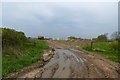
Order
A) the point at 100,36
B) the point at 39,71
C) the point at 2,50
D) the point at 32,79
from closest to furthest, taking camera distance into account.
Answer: the point at 32,79 → the point at 39,71 → the point at 2,50 → the point at 100,36

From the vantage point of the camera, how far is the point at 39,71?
748 inches

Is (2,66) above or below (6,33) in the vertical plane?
below

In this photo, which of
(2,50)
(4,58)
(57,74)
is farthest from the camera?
(2,50)

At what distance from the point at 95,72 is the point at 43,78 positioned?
4.43 meters

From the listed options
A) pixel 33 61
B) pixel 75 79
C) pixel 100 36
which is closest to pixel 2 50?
pixel 33 61

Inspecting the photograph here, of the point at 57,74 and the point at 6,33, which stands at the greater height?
the point at 6,33

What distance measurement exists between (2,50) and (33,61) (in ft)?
12.5

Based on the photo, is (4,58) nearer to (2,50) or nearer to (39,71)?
(2,50)

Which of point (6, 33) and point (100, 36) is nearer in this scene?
point (6, 33)

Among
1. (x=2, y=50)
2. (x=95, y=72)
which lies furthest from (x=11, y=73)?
(x=2, y=50)

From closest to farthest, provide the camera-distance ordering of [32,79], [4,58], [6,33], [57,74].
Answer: [32,79]
[57,74]
[4,58]
[6,33]

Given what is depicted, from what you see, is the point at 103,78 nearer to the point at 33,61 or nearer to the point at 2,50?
the point at 33,61

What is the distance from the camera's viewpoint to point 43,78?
16484 mm

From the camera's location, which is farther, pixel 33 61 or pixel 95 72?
pixel 33 61
